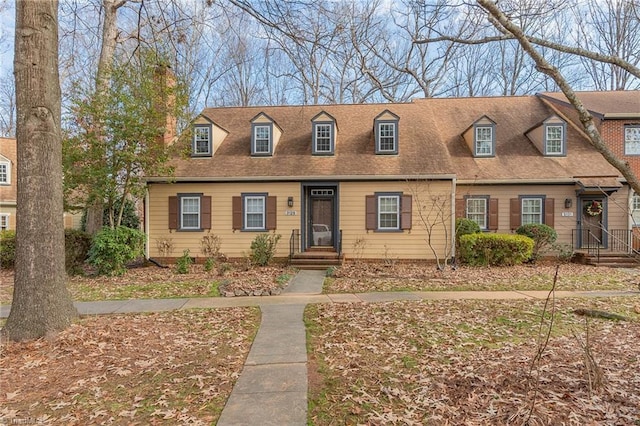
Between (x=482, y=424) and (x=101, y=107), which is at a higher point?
(x=101, y=107)

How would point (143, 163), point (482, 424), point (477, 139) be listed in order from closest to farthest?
1. point (482, 424)
2. point (143, 163)
3. point (477, 139)

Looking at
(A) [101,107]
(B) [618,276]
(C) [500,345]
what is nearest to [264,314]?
(C) [500,345]

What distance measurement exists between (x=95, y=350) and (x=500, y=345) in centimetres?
539

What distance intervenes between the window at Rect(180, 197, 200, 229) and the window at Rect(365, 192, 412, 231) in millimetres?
6477

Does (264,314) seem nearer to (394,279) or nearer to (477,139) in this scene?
(394,279)

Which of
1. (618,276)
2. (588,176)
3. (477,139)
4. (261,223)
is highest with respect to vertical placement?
(477,139)

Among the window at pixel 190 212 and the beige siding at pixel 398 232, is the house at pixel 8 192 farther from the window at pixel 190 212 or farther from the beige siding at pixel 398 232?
the beige siding at pixel 398 232

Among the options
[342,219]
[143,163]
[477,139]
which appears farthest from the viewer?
[477,139]

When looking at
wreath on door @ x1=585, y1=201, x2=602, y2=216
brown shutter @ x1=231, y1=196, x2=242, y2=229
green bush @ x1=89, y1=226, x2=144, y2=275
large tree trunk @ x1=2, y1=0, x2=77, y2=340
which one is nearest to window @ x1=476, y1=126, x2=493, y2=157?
wreath on door @ x1=585, y1=201, x2=602, y2=216

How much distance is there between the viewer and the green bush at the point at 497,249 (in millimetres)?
12086

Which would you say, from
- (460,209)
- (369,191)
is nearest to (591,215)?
(460,209)

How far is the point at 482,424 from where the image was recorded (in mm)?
2967

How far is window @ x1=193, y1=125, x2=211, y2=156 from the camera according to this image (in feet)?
47.1

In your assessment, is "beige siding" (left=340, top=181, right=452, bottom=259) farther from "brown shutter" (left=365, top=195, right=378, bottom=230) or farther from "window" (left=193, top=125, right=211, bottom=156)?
"window" (left=193, top=125, right=211, bottom=156)
